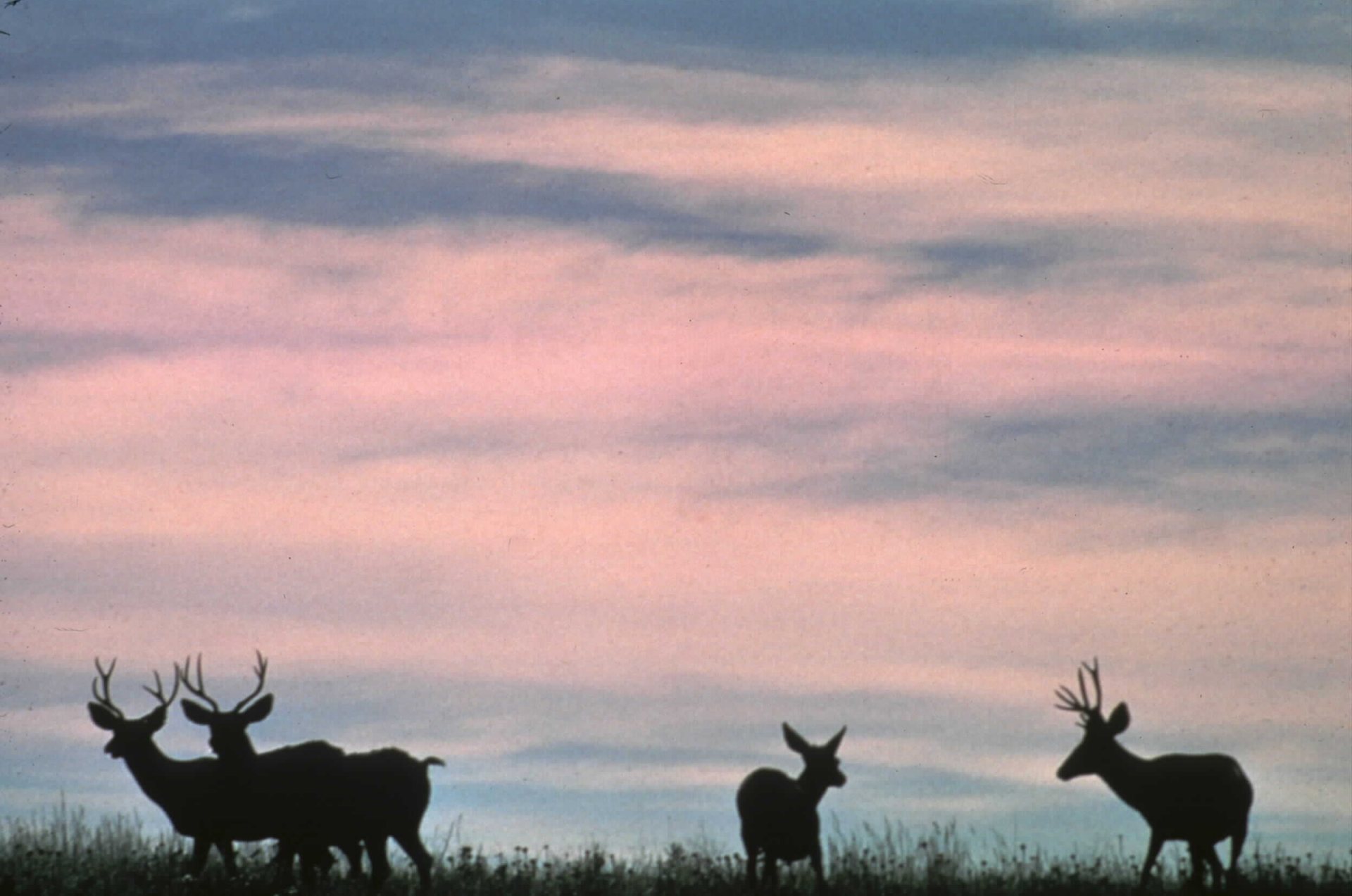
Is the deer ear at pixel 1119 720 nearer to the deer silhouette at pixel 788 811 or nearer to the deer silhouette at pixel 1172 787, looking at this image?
the deer silhouette at pixel 1172 787

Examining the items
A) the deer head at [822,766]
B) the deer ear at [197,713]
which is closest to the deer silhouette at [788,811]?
the deer head at [822,766]

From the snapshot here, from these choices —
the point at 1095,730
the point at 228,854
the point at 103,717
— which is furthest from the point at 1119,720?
the point at 103,717

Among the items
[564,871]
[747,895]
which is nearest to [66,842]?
[564,871]

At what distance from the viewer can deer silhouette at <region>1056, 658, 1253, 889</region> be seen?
18219 mm

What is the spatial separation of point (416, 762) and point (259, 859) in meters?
2.49

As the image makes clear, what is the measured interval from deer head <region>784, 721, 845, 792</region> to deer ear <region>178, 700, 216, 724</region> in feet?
19.9

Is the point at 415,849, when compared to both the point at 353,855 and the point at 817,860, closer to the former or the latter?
the point at 353,855

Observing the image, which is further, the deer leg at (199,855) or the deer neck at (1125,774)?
the deer neck at (1125,774)

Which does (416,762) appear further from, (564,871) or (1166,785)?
(1166,785)

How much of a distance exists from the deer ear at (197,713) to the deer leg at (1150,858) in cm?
938

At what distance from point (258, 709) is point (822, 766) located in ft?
19.0

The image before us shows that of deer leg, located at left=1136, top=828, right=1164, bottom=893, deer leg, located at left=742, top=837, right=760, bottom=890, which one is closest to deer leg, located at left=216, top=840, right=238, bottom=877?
deer leg, located at left=742, top=837, right=760, bottom=890

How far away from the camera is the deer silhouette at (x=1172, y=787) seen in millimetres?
18219

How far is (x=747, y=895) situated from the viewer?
17.4m
